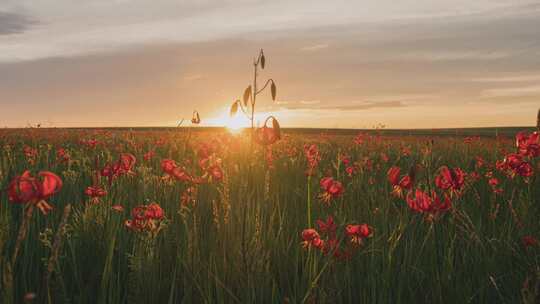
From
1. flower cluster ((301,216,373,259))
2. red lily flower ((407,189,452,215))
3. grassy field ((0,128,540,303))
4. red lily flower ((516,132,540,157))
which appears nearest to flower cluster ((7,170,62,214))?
grassy field ((0,128,540,303))

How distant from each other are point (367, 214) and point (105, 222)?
1890 millimetres

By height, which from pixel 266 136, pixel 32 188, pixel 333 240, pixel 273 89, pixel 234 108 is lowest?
pixel 333 240

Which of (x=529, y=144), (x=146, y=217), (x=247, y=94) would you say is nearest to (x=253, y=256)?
(x=146, y=217)

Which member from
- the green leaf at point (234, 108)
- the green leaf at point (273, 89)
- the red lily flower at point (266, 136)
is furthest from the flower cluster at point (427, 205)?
the green leaf at point (234, 108)

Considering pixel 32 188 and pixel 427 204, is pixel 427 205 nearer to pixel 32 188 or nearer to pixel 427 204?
pixel 427 204

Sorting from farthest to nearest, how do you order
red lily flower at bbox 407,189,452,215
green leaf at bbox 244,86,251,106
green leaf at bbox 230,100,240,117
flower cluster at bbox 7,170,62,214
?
green leaf at bbox 230,100,240,117, green leaf at bbox 244,86,251,106, red lily flower at bbox 407,189,452,215, flower cluster at bbox 7,170,62,214

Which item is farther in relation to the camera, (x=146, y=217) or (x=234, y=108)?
(x=234, y=108)

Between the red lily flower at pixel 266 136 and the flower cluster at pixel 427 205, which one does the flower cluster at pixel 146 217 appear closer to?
the red lily flower at pixel 266 136

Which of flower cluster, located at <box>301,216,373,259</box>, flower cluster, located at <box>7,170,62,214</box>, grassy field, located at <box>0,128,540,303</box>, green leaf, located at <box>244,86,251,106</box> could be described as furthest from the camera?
green leaf, located at <box>244,86,251,106</box>

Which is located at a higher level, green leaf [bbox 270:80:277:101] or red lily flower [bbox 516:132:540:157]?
green leaf [bbox 270:80:277:101]

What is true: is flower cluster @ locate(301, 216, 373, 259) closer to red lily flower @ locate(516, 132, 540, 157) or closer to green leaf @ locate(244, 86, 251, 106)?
green leaf @ locate(244, 86, 251, 106)

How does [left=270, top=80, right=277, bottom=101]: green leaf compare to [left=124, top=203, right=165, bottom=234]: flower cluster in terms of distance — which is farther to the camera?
[left=270, top=80, right=277, bottom=101]: green leaf

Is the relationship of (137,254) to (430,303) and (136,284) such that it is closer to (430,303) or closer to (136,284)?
(136,284)

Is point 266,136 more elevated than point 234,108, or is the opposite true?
point 234,108
